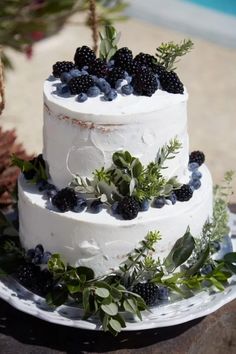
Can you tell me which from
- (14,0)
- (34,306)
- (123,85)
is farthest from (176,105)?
(14,0)

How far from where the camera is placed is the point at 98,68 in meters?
1.95

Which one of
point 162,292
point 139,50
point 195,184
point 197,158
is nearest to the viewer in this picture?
point 162,292

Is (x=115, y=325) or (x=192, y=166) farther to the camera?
(x=192, y=166)

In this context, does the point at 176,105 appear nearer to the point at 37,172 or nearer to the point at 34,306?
the point at 37,172

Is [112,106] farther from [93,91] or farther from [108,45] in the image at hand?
[108,45]

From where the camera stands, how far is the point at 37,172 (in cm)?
206

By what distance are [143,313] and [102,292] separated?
0.47 feet

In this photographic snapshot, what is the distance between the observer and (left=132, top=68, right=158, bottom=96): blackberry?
6.23 feet

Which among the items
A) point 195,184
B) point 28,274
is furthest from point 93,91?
point 28,274

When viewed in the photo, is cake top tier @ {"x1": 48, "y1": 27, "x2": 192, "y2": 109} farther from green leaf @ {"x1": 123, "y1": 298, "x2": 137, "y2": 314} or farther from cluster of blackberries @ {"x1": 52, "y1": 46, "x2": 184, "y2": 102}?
green leaf @ {"x1": 123, "y1": 298, "x2": 137, "y2": 314}

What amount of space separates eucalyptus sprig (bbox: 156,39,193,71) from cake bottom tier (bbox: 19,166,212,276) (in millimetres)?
339

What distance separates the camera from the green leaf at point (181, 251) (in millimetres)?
1960

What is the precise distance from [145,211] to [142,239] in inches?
2.7

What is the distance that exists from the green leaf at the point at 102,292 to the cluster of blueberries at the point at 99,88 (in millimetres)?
439
